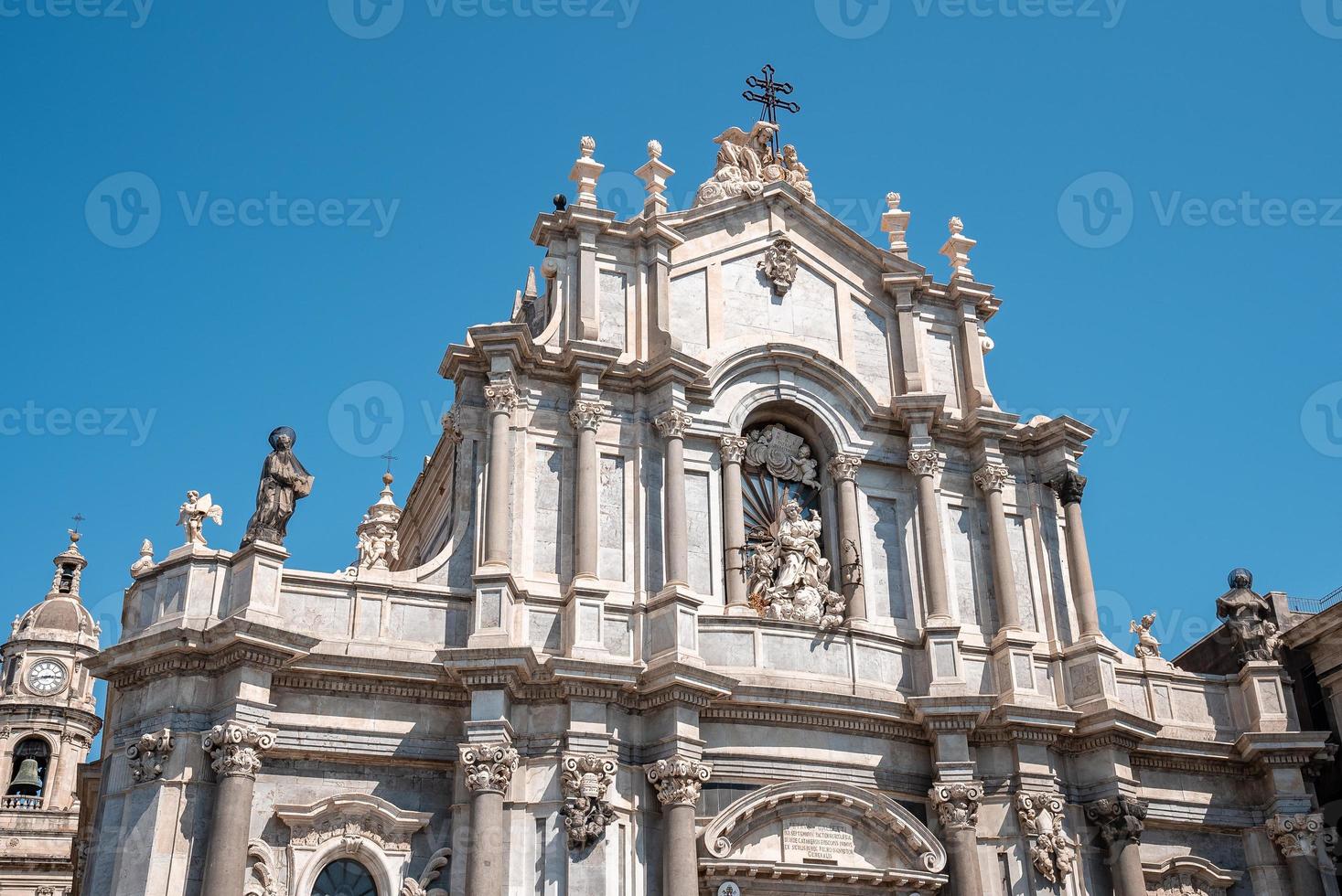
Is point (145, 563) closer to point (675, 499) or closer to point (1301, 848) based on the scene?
point (675, 499)

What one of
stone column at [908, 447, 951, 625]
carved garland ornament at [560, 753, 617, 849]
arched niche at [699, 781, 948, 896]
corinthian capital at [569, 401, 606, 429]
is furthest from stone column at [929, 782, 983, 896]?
corinthian capital at [569, 401, 606, 429]

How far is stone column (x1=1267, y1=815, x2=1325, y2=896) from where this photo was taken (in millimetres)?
21391

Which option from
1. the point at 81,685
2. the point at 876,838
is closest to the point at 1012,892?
the point at 876,838

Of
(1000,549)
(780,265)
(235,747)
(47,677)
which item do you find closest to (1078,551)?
(1000,549)

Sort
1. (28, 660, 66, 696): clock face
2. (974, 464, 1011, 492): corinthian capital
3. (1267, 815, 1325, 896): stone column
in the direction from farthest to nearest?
(28, 660, 66, 696): clock face < (974, 464, 1011, 492): corinthian capital < (1267, 815, 1325, 896): stone column

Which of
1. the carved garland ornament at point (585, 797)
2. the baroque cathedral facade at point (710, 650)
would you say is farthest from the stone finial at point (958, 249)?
the carved garland ornament at point (585, 797)

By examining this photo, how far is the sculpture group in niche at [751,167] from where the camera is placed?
24406 mm

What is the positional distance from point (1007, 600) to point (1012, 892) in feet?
13.8

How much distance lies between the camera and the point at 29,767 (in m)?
47.7

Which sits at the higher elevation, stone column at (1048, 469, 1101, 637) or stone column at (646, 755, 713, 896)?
stone column at (1048, 469, 1101, 637)

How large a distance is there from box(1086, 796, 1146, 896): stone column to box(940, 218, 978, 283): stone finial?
29.1 ft

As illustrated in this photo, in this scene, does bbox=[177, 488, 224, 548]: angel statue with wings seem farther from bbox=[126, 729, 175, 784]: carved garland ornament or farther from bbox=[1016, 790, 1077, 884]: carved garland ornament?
bbox=[1016, 790, 1077, 884]: carved garland ornament

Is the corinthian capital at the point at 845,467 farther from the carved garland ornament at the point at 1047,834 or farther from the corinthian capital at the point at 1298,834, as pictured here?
the corinthian capital at the point at 1298,834

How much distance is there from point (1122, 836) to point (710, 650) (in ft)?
20.3
